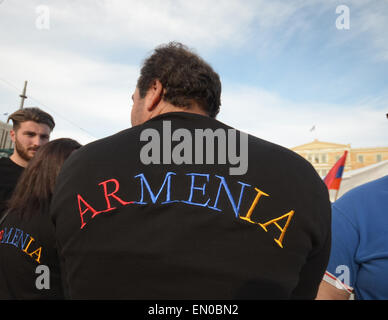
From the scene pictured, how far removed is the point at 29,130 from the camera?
133 inches

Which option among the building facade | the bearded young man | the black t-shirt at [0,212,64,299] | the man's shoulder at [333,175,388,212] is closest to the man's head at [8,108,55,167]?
the bearded young man

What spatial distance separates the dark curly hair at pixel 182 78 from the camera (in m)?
1.29

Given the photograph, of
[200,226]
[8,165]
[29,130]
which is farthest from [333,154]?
[200,226]

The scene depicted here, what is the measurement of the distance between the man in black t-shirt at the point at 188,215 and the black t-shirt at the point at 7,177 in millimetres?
1938

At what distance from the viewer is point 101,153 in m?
1.03

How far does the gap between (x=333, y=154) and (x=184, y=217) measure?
5165cm

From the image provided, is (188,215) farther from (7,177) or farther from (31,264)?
(7,177)

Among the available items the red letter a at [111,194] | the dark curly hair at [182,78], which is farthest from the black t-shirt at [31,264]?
the dark curly hair at [182,78]

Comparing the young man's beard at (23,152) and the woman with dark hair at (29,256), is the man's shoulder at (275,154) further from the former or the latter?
the young man's beard at (23,152)

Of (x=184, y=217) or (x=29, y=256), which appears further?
(x=29, y=256)

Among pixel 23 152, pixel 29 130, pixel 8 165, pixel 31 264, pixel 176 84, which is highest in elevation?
pixel 29 130

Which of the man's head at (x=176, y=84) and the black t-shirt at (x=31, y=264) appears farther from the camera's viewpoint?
the black t-shirt at (x=31, y=264)
